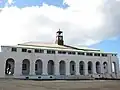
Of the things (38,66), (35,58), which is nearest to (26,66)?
(38,66)

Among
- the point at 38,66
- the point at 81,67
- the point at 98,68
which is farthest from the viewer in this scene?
the point at 98,68

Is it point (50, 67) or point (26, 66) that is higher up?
point (26, 66)

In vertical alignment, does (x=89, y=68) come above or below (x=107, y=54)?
below

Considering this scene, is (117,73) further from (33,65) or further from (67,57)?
(33,65)

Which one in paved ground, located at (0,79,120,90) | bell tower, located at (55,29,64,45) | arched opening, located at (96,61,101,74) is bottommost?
paved ground, located at (0,79,120,90)

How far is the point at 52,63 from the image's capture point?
51562 mm

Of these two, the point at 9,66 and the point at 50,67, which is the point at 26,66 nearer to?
the point at 9,66

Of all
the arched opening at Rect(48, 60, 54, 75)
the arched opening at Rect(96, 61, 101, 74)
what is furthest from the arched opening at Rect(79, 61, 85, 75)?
the arched opening at Rect(48, 60, 54, 75)

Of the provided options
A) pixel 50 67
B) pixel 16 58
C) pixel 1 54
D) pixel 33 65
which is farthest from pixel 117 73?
pixel 1 54

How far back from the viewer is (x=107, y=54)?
190 feet

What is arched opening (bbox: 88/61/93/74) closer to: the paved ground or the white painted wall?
the white painted wall

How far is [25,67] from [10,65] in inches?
152

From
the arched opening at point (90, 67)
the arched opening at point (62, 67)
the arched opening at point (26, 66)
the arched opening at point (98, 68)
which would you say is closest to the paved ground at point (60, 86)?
the arched opening at point (26, 66)

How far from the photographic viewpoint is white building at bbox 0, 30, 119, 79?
4478cm
